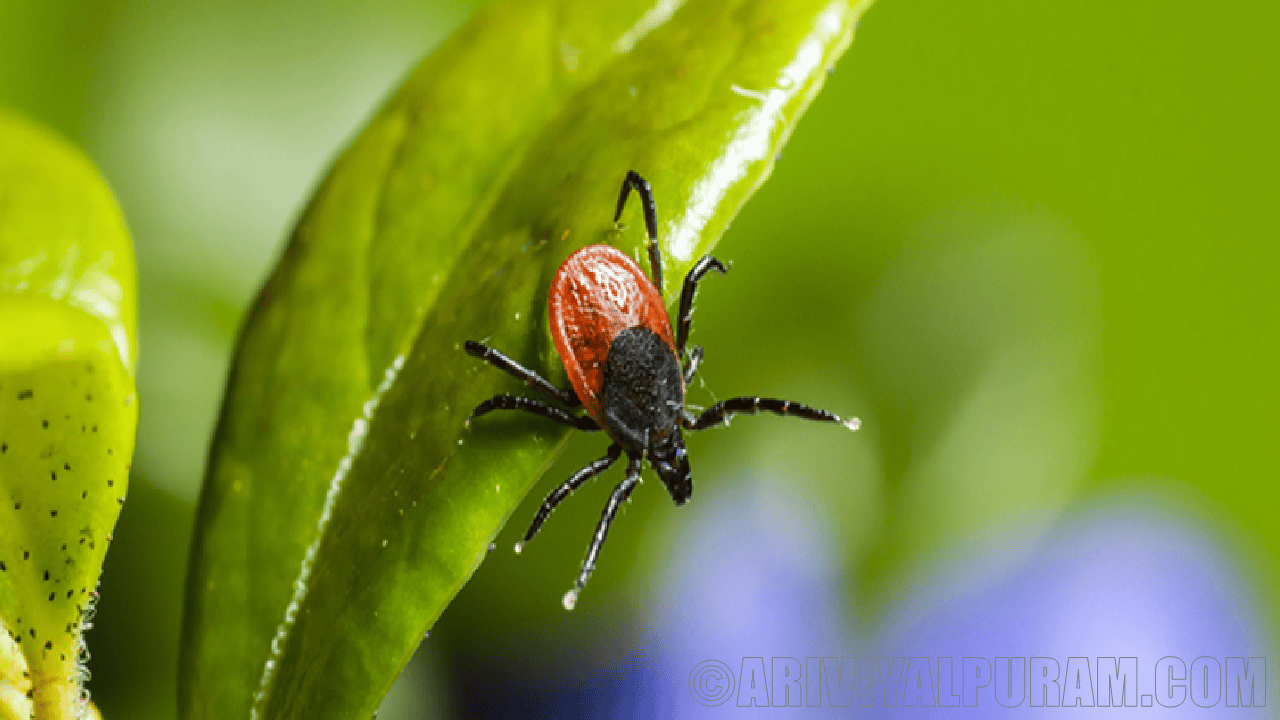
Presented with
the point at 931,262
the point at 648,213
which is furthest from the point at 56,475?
the point at 931,262

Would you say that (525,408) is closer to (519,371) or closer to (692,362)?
(519,371)

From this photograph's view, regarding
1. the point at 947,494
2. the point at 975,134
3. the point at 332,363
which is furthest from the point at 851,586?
the point at 332,363

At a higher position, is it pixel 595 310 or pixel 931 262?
pixel 931 262

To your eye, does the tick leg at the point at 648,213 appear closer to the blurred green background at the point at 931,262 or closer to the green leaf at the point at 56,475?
the green leaf at the point at 56,475

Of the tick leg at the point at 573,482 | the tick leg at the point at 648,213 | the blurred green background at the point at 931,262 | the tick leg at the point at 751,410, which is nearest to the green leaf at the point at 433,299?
the tick leg at the point at 648,213

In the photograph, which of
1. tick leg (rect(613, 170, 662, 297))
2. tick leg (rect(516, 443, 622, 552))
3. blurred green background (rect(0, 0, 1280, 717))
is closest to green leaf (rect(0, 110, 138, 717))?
tick leg (rect(613, 170, 662, 297))

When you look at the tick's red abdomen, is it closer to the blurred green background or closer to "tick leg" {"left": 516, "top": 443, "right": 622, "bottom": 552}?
"tick leg" {"left": 516, "top": 443, "right": 622, "bottom": 552}

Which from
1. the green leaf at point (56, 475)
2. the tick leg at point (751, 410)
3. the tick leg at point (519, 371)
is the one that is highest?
the tick leg at point (751, 410)
